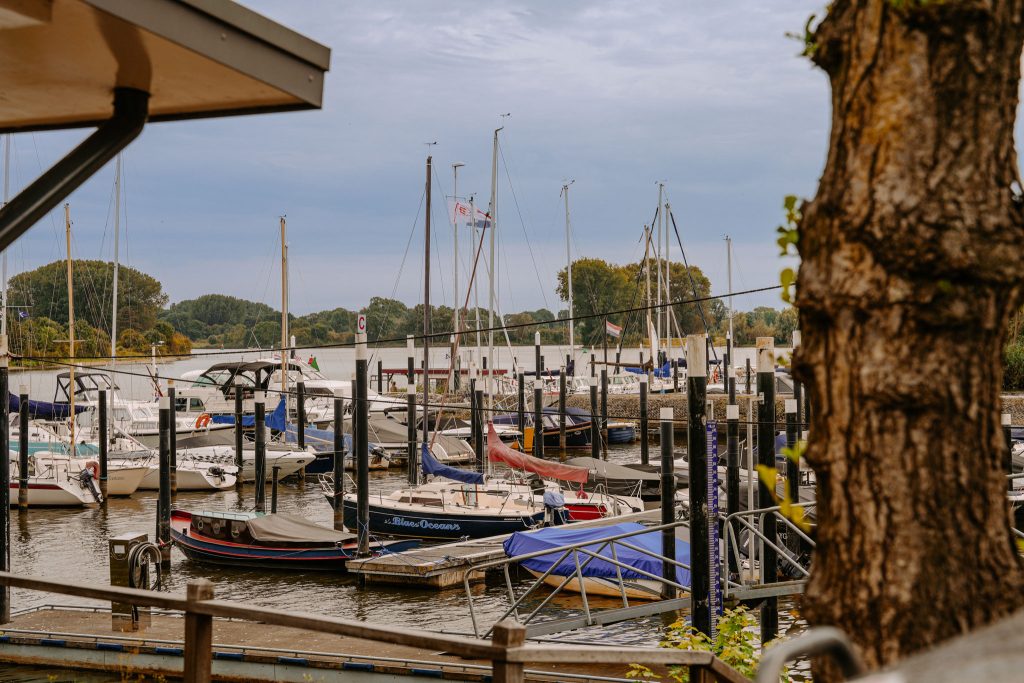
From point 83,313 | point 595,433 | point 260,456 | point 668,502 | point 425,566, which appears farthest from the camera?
point 83,313

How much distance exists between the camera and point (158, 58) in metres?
4.12

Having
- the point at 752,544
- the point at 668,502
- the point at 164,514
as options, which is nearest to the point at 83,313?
the point at 164,514

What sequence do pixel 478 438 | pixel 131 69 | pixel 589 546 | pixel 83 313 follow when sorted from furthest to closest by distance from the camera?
1. pixel 83 313
2. pixel 478 438
3. pixel 589 546
4. pixel 131 69

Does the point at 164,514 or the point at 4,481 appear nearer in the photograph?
the point at 4,481

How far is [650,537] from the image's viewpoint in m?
20.2

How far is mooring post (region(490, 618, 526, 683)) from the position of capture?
15.9ft

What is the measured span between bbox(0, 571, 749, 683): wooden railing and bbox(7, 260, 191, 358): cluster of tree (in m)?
36.9

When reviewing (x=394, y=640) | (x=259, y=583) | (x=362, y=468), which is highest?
(x=394, y=640)

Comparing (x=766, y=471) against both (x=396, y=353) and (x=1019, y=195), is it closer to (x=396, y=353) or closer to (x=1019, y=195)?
(x=1019, y=195)

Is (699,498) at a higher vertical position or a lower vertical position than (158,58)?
lower

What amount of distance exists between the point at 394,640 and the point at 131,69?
9.88 ft

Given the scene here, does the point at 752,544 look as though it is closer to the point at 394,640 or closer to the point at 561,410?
the point at 394,640

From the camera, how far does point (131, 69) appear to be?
430 cm

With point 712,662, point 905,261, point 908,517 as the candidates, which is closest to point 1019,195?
point 905,261
